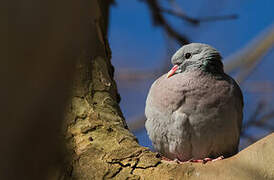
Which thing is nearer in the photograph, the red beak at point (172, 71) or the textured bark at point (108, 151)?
the textured bark at point (108, 151)

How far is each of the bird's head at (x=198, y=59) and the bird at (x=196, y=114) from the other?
10 millimetres

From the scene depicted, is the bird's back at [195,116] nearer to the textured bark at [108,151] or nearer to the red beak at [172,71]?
the red beak at [172,71]

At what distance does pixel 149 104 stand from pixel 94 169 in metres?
1.37

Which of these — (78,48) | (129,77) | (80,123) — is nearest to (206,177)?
(80,123)

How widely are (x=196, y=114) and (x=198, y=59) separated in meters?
0.60

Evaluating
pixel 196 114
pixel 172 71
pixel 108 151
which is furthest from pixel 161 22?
pixel 108 151

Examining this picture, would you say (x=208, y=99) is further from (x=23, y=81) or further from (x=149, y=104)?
(x=23, y=81)

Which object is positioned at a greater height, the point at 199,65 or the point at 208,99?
the point at 199,65

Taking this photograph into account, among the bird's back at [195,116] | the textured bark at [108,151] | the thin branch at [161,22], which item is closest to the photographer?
the textured bark at [108,151]

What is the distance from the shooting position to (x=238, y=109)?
3471 millimetres

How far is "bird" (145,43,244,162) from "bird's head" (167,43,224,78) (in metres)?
0.01

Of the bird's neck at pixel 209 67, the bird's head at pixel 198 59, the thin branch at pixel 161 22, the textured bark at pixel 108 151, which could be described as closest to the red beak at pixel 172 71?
the bird's head at pixel 198 59

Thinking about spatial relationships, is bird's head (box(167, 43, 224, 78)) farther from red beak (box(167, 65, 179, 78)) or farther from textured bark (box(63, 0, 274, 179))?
textured bark (box(63, 0, 274, 179))

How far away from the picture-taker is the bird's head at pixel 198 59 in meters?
3.57
